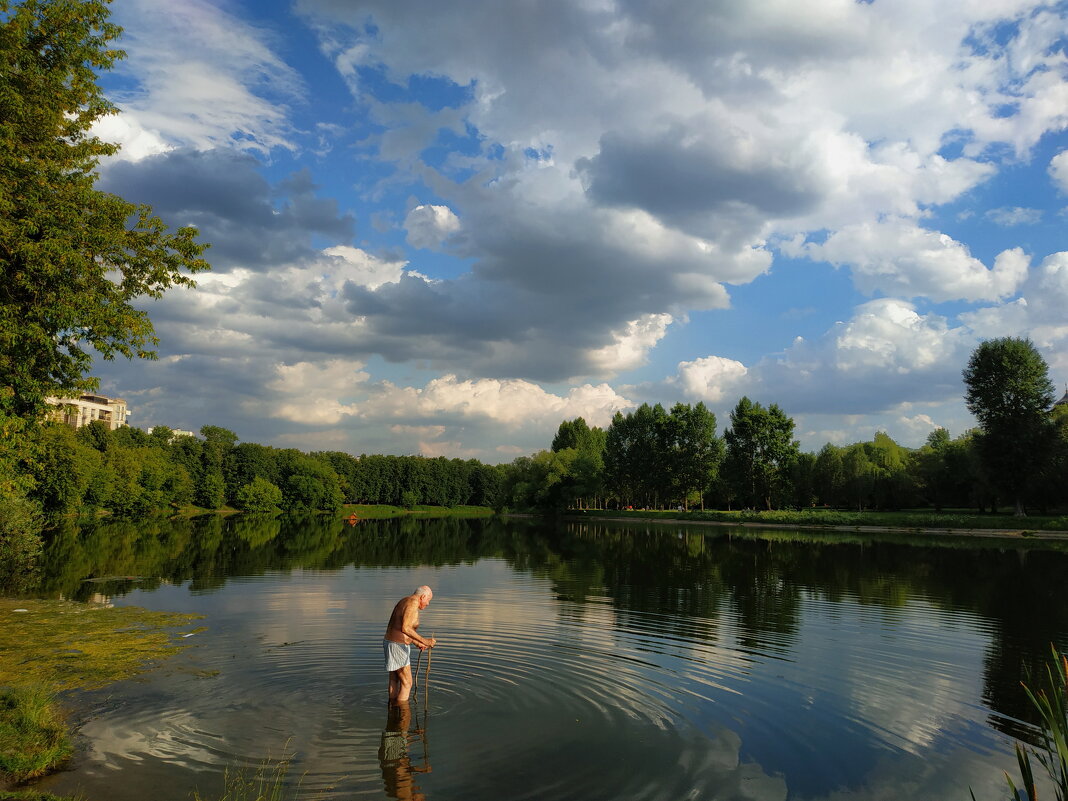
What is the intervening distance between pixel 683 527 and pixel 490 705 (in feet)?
248

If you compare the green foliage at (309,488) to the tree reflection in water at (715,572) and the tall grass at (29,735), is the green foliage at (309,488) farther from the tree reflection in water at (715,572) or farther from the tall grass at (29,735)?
the tall grass at (29,735)

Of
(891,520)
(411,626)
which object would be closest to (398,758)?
(411,626)

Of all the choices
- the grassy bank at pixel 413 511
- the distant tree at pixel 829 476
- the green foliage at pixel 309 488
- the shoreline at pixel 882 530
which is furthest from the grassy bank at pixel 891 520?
the green foliage at pixel 309 488

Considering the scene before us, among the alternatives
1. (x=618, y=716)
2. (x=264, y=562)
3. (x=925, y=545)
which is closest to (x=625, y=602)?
(x=618, y=716)

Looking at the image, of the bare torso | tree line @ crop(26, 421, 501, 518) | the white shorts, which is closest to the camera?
the white shorts

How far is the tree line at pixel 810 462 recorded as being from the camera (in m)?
65.5

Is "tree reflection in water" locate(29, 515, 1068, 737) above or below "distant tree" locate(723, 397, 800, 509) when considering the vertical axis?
below

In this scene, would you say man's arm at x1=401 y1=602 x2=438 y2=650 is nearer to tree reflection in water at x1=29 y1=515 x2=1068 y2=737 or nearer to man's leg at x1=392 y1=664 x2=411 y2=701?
man's leg at x1=392 y1=664 x2=411 y2=701

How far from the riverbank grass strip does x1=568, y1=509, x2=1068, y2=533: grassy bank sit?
218 feet

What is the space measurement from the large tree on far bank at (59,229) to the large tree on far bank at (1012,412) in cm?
7244

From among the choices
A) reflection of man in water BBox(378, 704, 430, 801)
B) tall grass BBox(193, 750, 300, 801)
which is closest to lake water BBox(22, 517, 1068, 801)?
reflection of man in water BBox(378, 704, 430, 801)

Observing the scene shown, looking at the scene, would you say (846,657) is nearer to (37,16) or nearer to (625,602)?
(625,602)

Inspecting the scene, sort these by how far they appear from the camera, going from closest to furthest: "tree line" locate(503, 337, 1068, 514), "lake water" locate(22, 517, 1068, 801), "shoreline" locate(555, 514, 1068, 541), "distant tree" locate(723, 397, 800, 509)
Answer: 1. "lake water" locate(22, 517, 1068, 801)
2. "shoreline" locate(555, 514, 1068, 541)
3. "tree line" locate(503, 337, 1068, 514)
4. "distant tree" locate(723, 397, 800, 509)

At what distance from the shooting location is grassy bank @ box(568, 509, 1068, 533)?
59.9m
